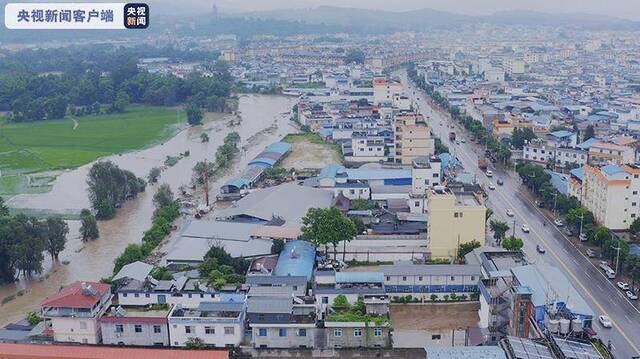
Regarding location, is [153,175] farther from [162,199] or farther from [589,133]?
[589,133]

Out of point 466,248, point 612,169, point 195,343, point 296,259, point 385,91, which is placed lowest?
point 195,343

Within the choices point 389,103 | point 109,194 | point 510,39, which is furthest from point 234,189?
point 510,39

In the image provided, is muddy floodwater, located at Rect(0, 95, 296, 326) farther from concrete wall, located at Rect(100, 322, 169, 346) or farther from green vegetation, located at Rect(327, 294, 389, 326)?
green vegetation, located at Rect(327, 294, 389, 326)

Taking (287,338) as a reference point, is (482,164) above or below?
→ above

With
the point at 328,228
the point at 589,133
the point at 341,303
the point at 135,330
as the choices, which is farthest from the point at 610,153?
the point at 135,330

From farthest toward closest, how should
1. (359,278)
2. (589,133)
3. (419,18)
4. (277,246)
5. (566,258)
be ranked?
(419,18)
(589,133)
(566,258)
(277,246)
(359,278)

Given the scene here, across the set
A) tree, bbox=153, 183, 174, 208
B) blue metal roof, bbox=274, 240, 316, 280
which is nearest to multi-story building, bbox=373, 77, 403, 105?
tree, bbox=153, 183, 174, 208

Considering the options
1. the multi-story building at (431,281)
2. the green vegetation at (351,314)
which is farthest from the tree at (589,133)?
the green vegetation at (351,314)
